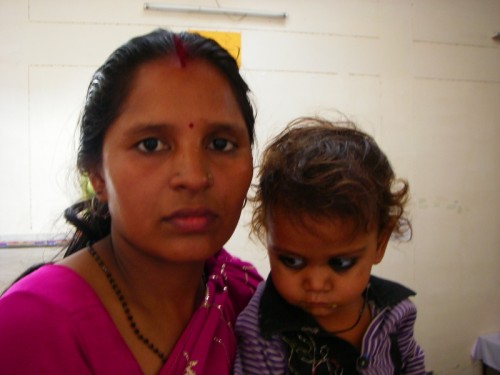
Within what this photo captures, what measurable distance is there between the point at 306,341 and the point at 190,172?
47 cm

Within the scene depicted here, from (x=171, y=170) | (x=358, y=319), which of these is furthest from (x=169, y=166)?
(x=358, y=319)

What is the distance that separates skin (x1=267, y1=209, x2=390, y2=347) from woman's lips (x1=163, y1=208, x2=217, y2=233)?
22 cm

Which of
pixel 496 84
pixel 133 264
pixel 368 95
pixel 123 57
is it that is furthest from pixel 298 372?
pixel 496 84

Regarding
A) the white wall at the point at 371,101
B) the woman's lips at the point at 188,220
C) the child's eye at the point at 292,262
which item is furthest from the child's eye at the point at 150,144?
the white wall at the point at 371,101

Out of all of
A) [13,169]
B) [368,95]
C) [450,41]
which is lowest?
[13,169]

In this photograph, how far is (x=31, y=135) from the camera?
187cm

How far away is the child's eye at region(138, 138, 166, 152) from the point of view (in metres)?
0.59

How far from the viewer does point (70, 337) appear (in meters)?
0.51

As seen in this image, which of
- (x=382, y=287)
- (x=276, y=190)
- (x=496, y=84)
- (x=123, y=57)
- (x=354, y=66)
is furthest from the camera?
(x=496, y=84)

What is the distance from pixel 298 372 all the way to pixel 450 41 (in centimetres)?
240

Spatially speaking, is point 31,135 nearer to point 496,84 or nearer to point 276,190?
point 276,190

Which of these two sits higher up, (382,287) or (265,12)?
(265,12)

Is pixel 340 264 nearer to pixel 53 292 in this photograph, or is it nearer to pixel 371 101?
pixel 53 292

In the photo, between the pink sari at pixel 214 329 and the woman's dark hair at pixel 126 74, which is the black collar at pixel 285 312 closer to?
the pink sari at pixel 214 329
